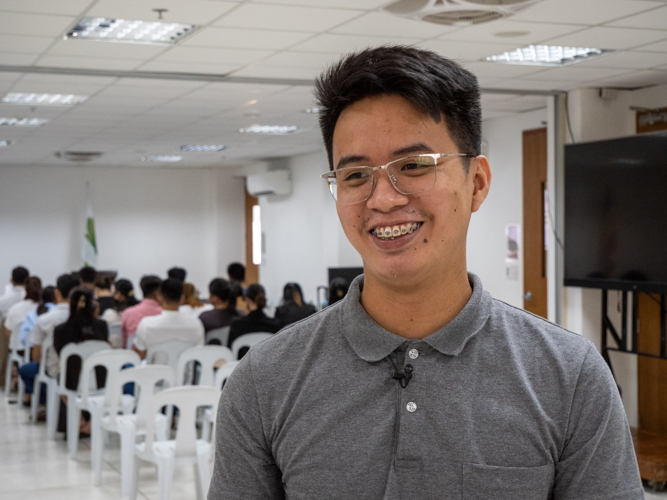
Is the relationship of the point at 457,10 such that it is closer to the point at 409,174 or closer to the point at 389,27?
the point at 389,27

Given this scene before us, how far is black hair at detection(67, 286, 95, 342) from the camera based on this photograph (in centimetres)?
625

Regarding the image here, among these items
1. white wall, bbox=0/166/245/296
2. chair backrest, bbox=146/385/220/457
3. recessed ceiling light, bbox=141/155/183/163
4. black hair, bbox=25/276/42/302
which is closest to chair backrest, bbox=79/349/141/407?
chair backrest, bbox=146/385/220/457

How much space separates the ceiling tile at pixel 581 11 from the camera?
4215 mm

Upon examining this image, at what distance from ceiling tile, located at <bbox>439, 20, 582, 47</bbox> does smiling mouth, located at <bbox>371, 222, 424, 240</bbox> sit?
12.4 ft

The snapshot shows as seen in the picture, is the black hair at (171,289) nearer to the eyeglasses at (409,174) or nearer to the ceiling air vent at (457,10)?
the ceiling air vent at (457,10)

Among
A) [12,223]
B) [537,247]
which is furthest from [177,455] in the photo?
[12,223]

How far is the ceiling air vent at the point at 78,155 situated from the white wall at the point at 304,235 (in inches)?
122

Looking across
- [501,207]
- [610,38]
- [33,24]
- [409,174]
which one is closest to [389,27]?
[610,38]

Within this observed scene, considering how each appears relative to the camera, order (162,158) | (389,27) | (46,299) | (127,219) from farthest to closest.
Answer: (127,219) < (162,158) < (46,299) < (389,27)

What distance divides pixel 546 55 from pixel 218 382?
3.29 m

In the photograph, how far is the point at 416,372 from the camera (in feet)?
3.71

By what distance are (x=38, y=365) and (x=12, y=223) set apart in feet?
24.1

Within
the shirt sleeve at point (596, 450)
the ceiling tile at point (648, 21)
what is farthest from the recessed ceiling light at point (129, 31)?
the shirt sleeve at point (596, 450)

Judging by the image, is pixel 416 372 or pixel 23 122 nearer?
pixel 416 372
